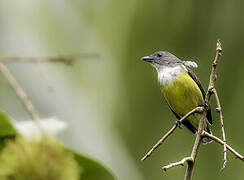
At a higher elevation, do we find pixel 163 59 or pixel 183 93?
pixel 163 59

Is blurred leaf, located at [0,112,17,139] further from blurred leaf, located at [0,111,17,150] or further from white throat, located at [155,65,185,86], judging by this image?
white throat, located at [155,65,185,86]

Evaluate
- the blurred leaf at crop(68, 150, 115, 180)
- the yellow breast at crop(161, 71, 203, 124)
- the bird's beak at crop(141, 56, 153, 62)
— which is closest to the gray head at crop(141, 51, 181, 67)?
the bird's beak at crop(141, 56, 153, 62)

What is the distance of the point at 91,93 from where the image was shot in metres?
5.98

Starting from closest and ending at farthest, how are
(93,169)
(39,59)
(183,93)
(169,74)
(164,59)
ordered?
1. (39,59)
2. (93,169)
3. (183,93)
4. (169,74)
5. (164,59)

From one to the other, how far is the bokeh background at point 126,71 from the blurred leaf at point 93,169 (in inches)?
102

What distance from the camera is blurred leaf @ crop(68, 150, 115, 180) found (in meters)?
1.62

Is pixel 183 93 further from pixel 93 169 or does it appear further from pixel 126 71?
pixel 93 169

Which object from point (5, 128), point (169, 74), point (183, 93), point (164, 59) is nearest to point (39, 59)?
point (5, 128)

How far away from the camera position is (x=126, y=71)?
486 cm

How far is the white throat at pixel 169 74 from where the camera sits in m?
4.70

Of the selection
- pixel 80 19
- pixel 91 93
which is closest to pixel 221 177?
pixel 91 93

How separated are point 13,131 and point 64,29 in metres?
4.64

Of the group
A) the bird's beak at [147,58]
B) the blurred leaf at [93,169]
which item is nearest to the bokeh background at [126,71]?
the bird's beak at [147,58]

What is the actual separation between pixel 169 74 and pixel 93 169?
3.19 metres
